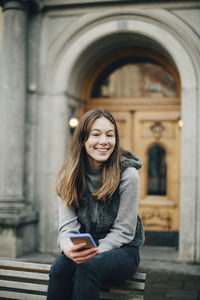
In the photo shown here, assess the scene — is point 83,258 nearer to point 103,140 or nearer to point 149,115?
point 103,140

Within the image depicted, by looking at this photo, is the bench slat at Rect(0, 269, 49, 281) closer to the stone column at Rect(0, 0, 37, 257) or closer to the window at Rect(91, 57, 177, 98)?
the stone column at Rect(0, 0, 37, 257)

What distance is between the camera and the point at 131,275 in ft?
9.07

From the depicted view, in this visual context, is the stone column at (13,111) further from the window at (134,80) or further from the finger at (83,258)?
the finger at (83,258)

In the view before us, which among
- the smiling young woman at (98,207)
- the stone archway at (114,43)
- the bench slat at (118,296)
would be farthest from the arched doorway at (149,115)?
the bench slat at (118,296)

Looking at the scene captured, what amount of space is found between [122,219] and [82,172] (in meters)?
0.48

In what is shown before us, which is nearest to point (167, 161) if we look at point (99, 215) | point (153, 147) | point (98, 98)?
point (153, 147)

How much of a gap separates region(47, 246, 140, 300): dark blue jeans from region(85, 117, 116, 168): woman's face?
0.72 metres

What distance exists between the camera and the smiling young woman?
8.70 ft

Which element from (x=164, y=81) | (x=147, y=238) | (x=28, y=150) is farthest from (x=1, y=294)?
(x=164, y=81)

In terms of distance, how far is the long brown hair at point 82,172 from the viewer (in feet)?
9.59

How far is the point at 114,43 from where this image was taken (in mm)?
7352

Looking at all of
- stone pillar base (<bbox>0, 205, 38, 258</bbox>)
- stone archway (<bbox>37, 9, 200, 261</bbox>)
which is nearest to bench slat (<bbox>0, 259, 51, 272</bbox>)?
stone pillar base (<bbox>0, 205, 38, 258</bbox>)

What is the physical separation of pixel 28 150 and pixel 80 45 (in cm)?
208

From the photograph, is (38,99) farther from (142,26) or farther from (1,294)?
(1,294)
